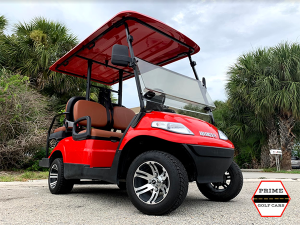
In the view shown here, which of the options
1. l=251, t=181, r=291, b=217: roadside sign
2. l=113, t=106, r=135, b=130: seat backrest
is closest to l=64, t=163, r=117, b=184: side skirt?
l=113, t=106, r=135, b=130: seat backrest

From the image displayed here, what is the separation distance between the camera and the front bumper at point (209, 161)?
2962 millimetres

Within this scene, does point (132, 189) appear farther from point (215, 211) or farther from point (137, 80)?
point (137, 80)

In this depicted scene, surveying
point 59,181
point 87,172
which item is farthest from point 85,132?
point 59,181

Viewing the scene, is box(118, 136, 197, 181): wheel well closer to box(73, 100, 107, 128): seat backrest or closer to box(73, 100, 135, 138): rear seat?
box(73, 100, 135, 138): rear seat

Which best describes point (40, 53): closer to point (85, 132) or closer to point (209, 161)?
point (85, 132)

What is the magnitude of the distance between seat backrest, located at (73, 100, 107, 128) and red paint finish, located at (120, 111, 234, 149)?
5.34 ft

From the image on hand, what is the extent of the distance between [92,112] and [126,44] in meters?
1.30

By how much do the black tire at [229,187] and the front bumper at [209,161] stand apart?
54 cm

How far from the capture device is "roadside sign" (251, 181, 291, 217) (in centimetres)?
256

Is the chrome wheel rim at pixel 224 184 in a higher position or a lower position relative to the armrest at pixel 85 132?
Answer: lower

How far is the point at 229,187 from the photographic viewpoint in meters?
3.79

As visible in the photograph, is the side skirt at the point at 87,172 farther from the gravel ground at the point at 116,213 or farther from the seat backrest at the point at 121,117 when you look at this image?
the seat backrest at the point at 121,117

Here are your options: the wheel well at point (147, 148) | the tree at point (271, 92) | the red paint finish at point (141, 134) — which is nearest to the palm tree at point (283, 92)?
the tree at point (271, 92)

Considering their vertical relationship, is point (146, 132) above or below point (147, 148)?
above
